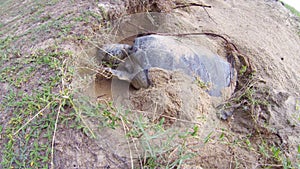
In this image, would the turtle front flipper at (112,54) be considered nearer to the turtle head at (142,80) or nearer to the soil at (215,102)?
the soil at (215,102)

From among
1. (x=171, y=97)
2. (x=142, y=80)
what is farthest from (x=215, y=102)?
(x=142, y=80)

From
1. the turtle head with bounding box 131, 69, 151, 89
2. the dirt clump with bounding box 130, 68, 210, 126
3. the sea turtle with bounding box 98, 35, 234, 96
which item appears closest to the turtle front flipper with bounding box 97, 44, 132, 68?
the sea turtle with bounding box 98, 35, 234, 96

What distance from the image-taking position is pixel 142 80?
1628 millimetres

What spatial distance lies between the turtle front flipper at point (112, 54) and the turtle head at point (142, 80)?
9.6 inches

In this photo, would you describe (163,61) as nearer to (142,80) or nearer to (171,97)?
(142,80)

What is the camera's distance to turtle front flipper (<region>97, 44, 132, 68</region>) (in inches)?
71.4

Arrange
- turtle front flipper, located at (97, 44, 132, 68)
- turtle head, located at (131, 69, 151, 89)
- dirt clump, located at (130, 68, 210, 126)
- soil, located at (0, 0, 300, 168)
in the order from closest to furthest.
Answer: soil, located at (0, 0, 300, 168) < dirt clump, located at (130, 68, 210, 126) < turtle head, located at (131, 69, 151, 89) < turtle front flipper, located at (97, 44, 132, 68)

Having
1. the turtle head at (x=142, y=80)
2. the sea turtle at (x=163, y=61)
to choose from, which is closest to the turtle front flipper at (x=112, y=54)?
the sea turtle at (x=163, y=61)

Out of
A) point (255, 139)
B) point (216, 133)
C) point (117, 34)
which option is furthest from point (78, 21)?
point (255, 139)

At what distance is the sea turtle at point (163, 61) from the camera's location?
167cm

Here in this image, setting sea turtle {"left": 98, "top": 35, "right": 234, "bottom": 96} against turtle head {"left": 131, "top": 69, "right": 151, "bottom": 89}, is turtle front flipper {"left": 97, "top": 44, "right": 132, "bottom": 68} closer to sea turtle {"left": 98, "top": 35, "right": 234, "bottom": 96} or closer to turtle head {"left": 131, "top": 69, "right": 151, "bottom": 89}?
sea turtle {"left": 98, "top": 35, "right": 234, "bottom": 96}

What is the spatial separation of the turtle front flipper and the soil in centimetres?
7

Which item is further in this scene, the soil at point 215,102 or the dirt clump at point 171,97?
the dirt clump at point 171,97

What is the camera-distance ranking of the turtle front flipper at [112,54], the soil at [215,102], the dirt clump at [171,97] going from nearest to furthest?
the soil at [215,102] < the dirt clump at [171,97] < the turtle front flipper at [112,54]
